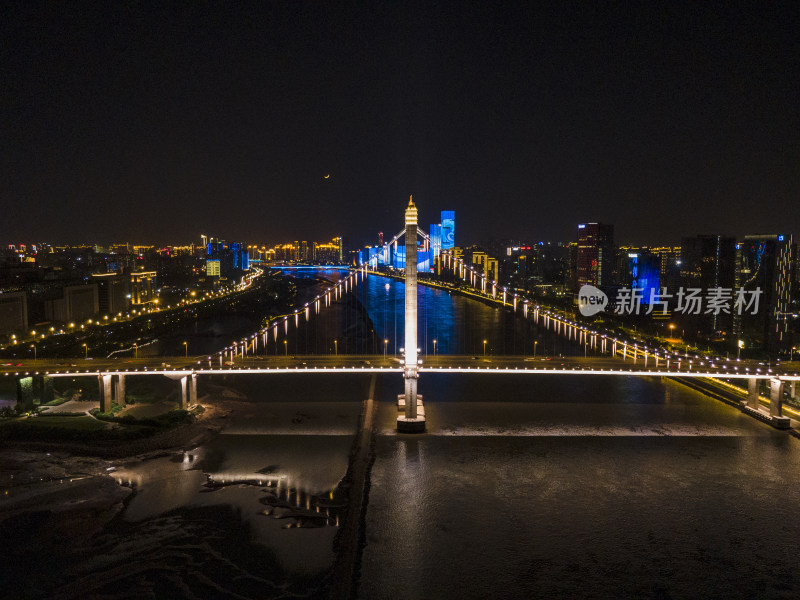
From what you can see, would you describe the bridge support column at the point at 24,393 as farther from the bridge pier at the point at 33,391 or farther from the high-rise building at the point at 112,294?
the high-rise building at the point at 112,294

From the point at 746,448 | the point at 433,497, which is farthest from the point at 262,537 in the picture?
the point at 746,448

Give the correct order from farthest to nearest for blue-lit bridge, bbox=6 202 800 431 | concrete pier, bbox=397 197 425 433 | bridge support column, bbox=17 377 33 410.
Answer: bridge support column, bbox=17 377 33 410
blue-lit bridge, bbox=6 202 800 431
concrete pier, bbox=397 197 425 433

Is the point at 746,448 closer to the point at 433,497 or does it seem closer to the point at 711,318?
the point at 433,497

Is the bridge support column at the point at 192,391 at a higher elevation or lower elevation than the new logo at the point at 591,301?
lower

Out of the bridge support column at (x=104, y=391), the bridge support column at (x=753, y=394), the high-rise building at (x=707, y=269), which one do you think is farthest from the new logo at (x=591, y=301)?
the bridge support column at (x=104, y=391)

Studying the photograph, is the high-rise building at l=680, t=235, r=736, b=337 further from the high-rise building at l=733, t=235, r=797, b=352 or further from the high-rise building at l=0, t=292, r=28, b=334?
the high-rise building at l=0, t=292, r=28, b=334

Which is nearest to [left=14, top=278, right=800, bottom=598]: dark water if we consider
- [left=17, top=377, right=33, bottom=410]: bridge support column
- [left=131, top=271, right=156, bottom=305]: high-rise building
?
[left=17, top=377, right=33, bottom=410]: bridge support column
